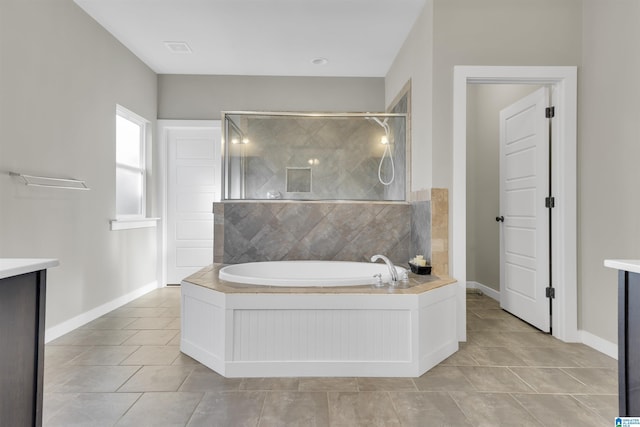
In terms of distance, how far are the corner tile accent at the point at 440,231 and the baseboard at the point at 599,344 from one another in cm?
105

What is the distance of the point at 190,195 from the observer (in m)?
4.79

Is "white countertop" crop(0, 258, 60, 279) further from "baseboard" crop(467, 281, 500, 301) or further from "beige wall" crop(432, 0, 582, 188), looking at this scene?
"baseboard" crop(467, 281, 500, 301)

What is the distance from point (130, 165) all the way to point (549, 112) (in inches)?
158

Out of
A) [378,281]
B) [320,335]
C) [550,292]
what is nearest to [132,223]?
[320,335]

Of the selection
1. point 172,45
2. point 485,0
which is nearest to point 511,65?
point 485,0

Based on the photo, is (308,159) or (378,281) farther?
(308,159)

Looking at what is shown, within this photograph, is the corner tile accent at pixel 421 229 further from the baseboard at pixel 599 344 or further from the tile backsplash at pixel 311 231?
the baseboard at pixel 599 344

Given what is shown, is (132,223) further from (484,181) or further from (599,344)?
(599,344)

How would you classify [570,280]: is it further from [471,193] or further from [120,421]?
[120,421]

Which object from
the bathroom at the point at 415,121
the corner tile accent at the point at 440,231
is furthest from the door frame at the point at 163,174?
the corner tile accent at the point at 440,231

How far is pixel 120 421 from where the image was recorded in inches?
68.1

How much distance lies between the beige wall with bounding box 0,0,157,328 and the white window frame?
81mm

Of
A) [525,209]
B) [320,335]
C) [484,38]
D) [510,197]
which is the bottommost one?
[320,335]

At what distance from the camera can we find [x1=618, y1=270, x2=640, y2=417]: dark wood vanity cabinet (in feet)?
3.96
